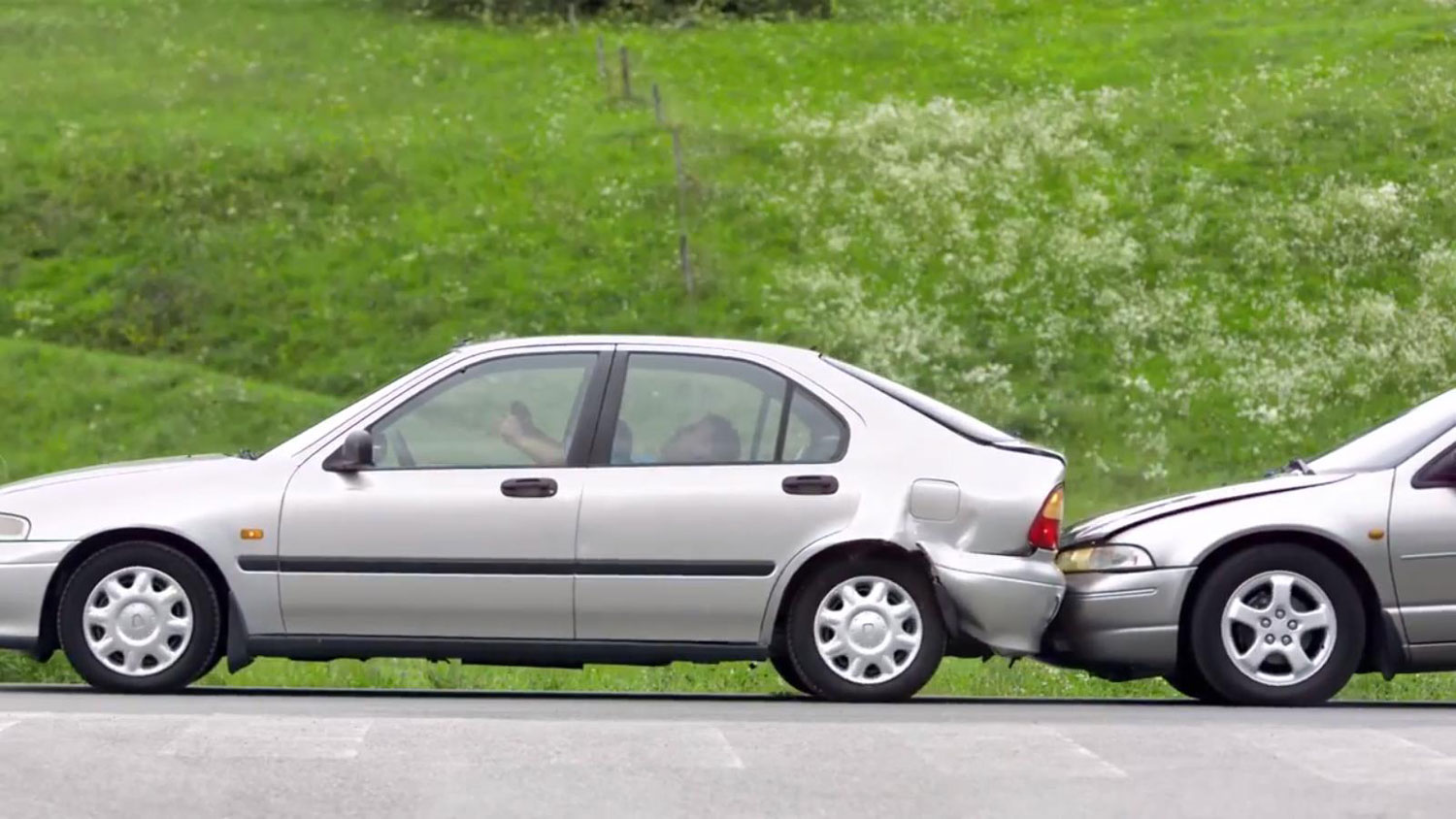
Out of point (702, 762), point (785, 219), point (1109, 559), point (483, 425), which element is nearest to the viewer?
point (702, 762)

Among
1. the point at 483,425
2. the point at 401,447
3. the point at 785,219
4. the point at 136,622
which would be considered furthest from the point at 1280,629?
the point at 785,219

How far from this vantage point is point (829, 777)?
23.9ft

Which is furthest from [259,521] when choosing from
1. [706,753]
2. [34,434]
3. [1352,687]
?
[34,434]

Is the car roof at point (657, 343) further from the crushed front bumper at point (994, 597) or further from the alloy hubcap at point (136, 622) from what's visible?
the alloy hubcap at point (136, 622)

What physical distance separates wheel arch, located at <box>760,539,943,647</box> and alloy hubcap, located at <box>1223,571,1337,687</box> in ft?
4.62

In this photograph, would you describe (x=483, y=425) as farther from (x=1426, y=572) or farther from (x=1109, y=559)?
(x=1426, y=572)

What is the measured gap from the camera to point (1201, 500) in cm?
1048

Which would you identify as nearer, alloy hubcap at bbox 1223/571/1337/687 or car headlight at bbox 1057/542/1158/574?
alloy hubcap at bbox 1223/571/1337/687

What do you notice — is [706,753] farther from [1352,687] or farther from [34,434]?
[34,434]

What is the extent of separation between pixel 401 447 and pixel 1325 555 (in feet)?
13.0

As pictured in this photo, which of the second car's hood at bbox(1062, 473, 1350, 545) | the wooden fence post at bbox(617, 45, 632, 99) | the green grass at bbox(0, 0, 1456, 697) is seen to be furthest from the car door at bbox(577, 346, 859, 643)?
the wooden fence post at bbox(617, 45, 632, 99)

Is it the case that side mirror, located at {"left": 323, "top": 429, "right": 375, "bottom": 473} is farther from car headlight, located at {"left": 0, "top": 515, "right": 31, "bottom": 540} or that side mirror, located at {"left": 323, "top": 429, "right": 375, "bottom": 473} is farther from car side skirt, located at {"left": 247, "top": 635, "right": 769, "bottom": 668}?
car headlight, located at {"left": 0, "top": 515, "right": 31, "bottom": 540}

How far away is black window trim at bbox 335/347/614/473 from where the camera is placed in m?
10.1

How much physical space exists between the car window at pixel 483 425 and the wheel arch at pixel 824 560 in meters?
1.08
